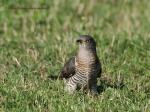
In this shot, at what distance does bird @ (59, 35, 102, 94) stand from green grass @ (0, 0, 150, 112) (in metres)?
0.17

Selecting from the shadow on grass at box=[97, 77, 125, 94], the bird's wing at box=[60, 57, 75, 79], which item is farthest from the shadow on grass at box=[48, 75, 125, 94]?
the bird's wing at box=[60, 57, 75, 79]

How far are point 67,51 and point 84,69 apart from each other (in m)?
2.17

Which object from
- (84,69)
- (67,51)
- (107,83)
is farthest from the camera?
(67,51)

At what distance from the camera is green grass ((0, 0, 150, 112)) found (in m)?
7.79

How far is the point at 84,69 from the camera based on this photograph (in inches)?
327

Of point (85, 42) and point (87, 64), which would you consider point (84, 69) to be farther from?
point (85, 42)

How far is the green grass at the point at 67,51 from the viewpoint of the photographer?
25.5 ft

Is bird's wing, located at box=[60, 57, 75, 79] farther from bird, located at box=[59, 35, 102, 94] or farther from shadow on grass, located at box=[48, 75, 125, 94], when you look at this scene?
shadow on grass, located at box=[48, 75, 125, 94]

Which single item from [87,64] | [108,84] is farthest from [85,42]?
[108,84]

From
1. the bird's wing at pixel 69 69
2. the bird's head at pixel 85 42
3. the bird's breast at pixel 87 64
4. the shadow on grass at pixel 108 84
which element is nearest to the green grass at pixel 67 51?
the shadow on grass at pixel 108 84

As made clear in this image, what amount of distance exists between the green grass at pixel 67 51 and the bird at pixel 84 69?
0.17 m

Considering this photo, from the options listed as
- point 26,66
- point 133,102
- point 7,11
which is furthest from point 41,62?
point 7,11

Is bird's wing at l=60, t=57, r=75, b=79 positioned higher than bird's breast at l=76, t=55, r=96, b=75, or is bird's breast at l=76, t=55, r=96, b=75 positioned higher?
bird's breast at l=76, t=55, r=96, b=75

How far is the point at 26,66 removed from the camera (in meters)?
9.55
